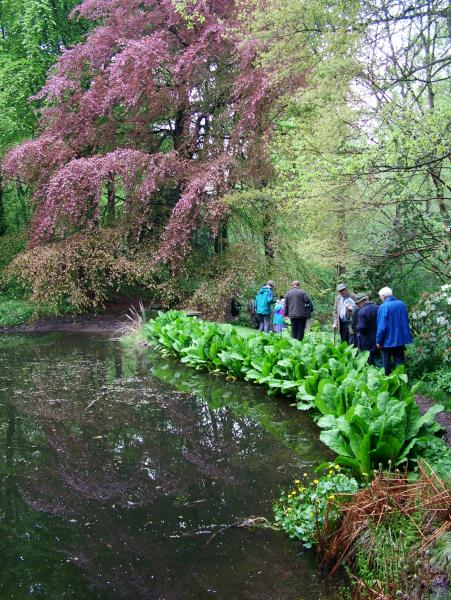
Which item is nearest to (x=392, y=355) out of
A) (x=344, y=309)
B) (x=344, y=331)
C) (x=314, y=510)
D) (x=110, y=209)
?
(x=344, y=309)

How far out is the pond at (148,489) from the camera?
11.4 ft

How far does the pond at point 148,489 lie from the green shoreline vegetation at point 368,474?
0.24m

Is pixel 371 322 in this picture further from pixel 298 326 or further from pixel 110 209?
pixel 110 209

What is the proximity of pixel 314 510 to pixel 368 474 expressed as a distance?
78 cm

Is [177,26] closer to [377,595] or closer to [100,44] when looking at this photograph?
[100,44]

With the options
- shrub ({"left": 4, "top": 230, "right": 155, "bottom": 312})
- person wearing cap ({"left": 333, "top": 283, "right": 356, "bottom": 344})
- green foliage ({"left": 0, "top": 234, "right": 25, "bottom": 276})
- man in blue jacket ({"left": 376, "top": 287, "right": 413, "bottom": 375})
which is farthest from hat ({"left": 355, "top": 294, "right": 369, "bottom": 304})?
green foliage ({"left": 0, "top": 234, "right": 25, "bottom": 276})

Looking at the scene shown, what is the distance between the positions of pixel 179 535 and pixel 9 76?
19.7m

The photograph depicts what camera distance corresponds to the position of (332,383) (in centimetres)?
657

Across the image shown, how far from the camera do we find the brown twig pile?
3.39 metres

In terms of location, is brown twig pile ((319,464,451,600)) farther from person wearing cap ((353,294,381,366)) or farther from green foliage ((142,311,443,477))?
person wearing cap ((353,294,381,366))

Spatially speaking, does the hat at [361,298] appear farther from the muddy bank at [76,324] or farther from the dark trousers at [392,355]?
the muddy bank at [76,324]

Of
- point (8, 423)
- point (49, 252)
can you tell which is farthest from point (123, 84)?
point (8, 423)

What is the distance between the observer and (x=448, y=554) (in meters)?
2.98

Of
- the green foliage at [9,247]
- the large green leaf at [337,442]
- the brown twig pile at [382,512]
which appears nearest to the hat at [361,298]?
the large green leaf at [337,442]
